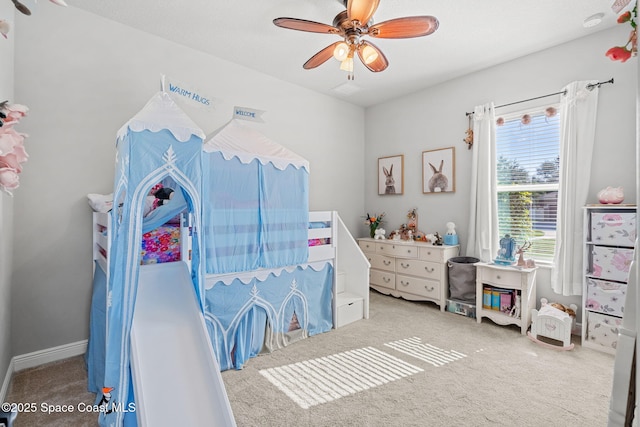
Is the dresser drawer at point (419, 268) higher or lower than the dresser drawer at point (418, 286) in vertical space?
higher

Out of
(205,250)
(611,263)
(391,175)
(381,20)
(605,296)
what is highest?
(381,20)

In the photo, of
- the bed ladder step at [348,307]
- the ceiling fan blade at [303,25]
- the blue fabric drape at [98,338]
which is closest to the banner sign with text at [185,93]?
the ceiling fan blade at [303,25]

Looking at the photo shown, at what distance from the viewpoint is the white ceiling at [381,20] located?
8.54 ft

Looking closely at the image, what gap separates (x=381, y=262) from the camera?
14.5 ft

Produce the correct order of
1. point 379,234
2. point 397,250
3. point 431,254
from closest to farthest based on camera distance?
point 431,254
point 397,250
point 379,234

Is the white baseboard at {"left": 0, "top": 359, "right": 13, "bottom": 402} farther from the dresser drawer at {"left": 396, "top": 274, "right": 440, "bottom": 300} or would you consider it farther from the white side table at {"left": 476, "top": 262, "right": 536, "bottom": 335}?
the white side table at {"left": 476, "top": 262, "right": 536, "bottom": 335}

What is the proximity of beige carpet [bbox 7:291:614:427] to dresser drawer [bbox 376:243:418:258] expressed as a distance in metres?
1.19

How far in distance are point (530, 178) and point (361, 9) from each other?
106 inches

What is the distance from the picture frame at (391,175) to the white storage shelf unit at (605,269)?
231cm

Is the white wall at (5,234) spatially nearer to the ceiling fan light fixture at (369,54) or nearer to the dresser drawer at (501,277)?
the ceiling fan light fixture at (369,54)

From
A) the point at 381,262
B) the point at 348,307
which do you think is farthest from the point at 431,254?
the point at 348,307

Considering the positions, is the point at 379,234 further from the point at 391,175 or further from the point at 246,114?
the point at 246,114

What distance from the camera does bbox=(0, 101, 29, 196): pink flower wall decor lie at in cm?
72

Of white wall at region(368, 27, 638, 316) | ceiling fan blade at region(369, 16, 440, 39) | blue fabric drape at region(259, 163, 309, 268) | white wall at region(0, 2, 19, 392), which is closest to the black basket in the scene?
white wall at region(368, 27, 638, 316)
